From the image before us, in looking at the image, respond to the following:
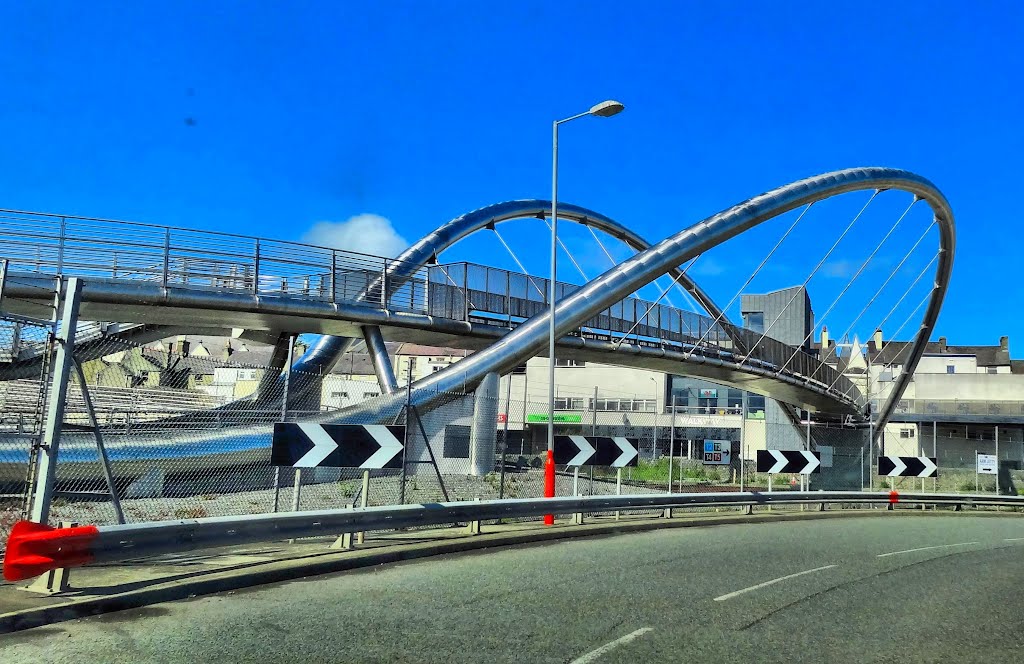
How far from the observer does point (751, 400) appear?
8200 cm

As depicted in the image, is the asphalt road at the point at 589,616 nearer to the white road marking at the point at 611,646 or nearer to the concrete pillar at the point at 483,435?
the white road marking at the point at 611,646

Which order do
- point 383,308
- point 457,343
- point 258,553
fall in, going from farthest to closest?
point 457,343, point 383,308, point 258,553

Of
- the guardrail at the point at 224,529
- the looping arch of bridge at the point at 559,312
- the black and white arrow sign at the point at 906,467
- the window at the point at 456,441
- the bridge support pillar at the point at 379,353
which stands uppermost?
the looping arch of bridge at the point at 559,312

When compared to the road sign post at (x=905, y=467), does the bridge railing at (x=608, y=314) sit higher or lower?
higher

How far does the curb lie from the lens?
23.6 ft

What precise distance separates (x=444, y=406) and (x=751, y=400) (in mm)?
69047

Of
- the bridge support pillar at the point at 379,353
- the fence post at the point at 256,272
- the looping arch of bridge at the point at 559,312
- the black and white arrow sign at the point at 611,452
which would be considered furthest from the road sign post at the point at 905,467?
the fence post at the point at 256,272

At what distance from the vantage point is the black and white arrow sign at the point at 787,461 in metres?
23.9

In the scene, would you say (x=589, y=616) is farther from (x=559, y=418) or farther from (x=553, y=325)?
(x=559, y=418)

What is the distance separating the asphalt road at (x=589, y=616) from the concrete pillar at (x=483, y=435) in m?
4.79

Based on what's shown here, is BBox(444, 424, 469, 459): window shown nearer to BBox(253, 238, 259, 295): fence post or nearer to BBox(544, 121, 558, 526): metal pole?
BBox(544, 121, 558, 526): metal pole

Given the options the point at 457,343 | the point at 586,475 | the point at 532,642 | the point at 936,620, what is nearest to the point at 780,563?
the point at 936,620

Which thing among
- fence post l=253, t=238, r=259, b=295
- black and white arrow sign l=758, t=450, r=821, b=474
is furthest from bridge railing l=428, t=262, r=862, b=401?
black and white arrow sign l=758, t=450, r=821, b=474

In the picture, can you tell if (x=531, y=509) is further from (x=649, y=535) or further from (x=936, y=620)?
(x=936, y=620)
